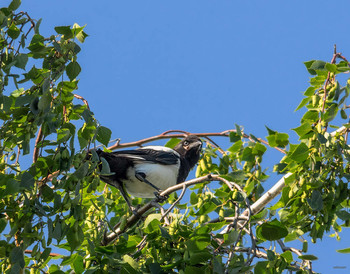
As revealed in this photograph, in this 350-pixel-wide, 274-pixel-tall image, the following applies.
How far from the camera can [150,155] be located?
6.59 m

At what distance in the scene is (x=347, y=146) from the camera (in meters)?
4.17

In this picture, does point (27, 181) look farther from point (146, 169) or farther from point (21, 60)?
point (146, 169)

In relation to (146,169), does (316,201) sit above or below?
below

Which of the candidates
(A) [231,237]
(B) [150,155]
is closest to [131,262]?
(A) [231,237]

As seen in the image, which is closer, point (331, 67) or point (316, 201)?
point (316, 201)

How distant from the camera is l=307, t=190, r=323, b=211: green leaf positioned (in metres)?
3.97

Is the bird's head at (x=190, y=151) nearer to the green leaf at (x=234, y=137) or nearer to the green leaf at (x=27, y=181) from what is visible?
the green leaf at (x=234, y=137)

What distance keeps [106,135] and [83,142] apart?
0.52 feet

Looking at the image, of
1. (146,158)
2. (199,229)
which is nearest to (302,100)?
(199,229)

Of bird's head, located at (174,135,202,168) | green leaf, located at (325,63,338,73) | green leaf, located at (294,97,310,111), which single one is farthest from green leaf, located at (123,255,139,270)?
bird's head, located at (174,135,202,168)

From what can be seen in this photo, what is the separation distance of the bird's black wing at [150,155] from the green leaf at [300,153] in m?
2.61

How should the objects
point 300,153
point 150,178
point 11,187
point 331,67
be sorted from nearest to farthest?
point 11,187 → point 300,153 → point 331,67 → point 150,178

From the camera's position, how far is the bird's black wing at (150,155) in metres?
6.44

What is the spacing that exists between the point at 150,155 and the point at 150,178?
257 mm
